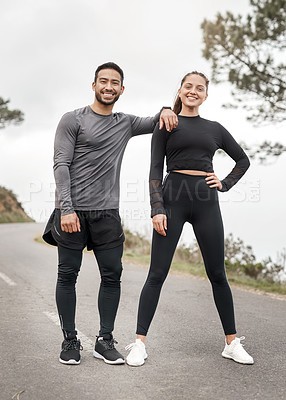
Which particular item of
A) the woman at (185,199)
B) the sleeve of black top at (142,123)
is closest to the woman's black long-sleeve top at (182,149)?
the woman at (185,199)

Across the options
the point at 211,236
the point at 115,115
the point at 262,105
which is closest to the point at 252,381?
the point at 211,236

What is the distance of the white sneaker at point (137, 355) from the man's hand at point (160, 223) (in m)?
0.91

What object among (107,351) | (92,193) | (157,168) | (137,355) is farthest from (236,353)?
(92,193)

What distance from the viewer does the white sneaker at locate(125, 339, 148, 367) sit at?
3949mm

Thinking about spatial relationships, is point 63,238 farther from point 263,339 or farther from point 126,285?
point 126,285

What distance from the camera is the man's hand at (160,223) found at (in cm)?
401

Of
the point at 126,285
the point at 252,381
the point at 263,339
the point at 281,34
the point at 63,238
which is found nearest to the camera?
the point at 252,381

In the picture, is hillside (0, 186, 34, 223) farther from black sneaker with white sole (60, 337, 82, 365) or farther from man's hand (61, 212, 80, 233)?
man's hand (61, 212, 80, 233)

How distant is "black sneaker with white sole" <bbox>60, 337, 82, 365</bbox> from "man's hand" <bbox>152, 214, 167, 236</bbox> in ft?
3.76

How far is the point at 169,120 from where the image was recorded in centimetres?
402

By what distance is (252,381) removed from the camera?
3607mm

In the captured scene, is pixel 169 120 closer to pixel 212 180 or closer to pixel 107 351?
pixel 212 180

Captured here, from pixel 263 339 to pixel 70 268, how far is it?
2081 mm

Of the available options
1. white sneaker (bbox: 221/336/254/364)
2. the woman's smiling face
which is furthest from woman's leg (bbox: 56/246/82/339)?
the woman's smiling face
